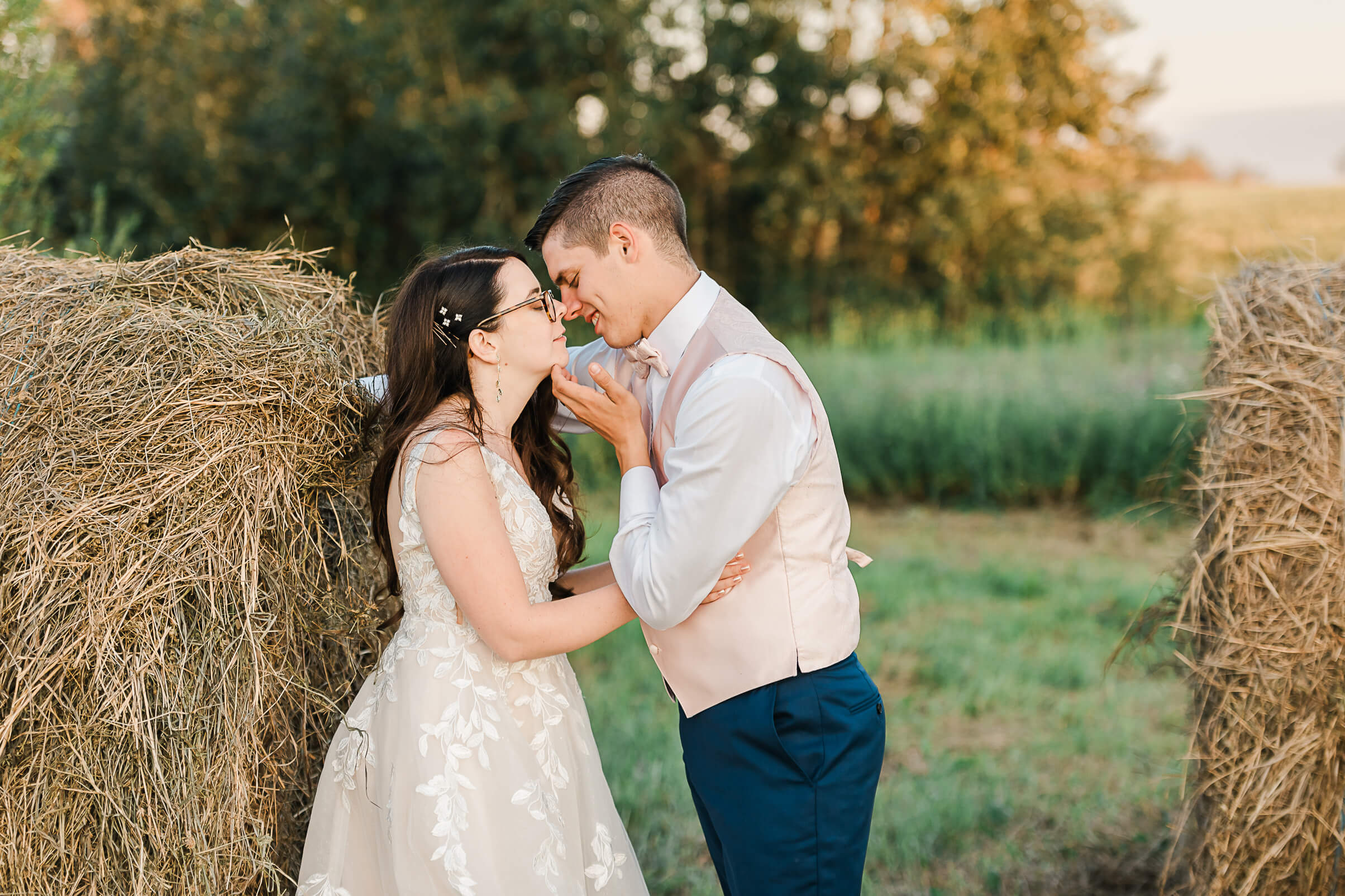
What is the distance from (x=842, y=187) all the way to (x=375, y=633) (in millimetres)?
17312

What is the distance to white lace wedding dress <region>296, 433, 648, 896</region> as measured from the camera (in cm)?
242

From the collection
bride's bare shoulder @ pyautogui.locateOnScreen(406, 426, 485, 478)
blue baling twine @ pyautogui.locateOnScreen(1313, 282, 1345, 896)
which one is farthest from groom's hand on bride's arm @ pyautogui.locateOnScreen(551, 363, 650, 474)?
blue baling twine @ pyautogui.locateOnScreen(1313, 282, 1345, 896)

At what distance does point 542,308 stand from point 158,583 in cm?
112

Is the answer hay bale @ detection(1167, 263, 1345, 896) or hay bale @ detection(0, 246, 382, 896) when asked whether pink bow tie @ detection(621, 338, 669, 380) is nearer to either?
hay bale @ detection(0, 246, 382, 896)

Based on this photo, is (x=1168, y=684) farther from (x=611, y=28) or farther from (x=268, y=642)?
(x=611, y=28)

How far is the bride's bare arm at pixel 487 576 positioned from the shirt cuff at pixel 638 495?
0.20 m

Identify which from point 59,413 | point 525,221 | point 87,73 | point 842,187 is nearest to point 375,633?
point 59,413

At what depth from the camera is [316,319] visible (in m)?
2.93

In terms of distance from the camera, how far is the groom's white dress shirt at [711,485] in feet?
7.26

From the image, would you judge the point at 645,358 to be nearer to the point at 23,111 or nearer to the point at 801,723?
the point at 801,723

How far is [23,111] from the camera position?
5645 millimetres

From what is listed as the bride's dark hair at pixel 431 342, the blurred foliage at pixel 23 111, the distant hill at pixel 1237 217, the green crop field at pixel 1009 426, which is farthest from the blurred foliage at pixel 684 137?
the bride's dark hair at pixel 431 342

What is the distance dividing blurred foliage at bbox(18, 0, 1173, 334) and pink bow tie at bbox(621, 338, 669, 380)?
1413 centimetres

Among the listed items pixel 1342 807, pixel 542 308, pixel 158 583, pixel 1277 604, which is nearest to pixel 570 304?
pixel 542 308
